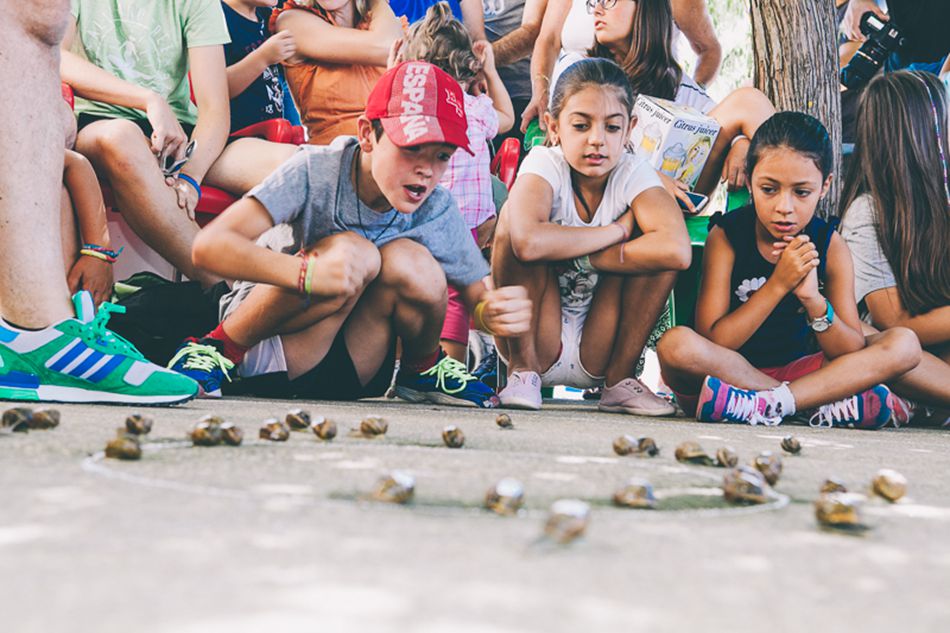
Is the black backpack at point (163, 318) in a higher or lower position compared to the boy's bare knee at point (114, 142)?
lower

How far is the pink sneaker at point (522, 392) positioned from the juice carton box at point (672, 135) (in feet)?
3.61

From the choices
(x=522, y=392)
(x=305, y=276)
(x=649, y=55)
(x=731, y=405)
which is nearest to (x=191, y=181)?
(x=305, y=276)

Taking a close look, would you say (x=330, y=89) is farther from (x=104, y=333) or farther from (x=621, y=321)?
(x=104, y=333)

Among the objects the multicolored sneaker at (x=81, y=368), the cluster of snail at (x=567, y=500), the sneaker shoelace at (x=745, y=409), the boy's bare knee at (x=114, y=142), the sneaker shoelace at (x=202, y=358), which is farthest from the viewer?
the boy's bare knee at (x=114, y=142)

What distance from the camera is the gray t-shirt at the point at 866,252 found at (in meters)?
4.05

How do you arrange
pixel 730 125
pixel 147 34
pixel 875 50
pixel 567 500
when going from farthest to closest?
1. pixel 875 50
2. pixel 730 125
3. pixel 147 34
4. pixel 567 500

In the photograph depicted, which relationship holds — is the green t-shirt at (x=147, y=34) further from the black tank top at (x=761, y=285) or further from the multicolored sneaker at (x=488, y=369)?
the black tank top at (x=761, y=285)

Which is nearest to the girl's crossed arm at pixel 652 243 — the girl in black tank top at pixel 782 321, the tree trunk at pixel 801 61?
the girl in black tank top at pixel 782 321

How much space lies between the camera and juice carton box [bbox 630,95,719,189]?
417 cm

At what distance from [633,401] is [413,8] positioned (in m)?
2.52

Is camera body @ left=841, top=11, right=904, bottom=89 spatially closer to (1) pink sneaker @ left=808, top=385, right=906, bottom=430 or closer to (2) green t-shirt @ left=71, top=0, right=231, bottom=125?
(1) pink sneaker @ left=808, top=385, right=906, bottom=430

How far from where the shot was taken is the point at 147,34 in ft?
13.8

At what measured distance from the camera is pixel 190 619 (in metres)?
0.86

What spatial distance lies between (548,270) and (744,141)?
1.33 m
